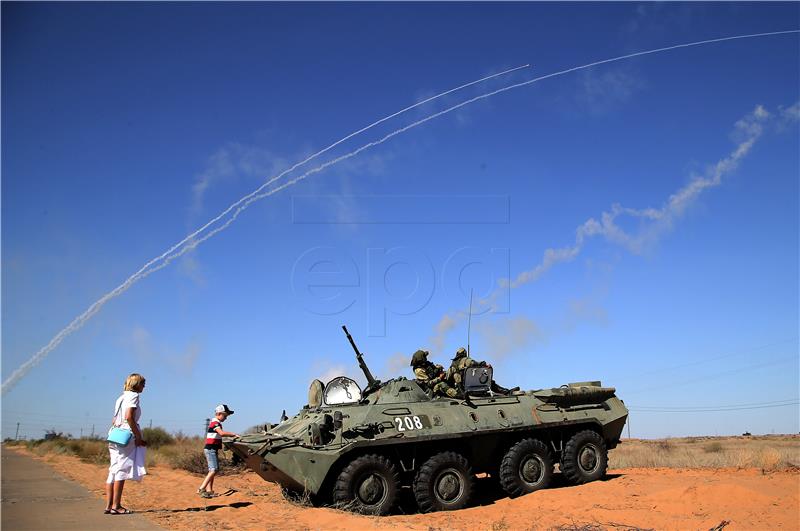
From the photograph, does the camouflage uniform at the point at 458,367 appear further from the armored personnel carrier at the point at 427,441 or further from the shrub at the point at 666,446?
the shrub at the point at 666,446

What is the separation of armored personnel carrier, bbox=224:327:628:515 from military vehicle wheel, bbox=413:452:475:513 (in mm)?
18

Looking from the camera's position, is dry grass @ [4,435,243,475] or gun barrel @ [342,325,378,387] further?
dry grass @ [4,435,243,475]

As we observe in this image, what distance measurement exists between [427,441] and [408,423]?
47 centimetres

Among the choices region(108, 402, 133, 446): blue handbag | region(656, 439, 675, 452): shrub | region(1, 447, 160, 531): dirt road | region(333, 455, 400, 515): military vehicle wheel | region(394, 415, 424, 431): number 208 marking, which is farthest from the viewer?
region(656, 439, 675, 452): shrub

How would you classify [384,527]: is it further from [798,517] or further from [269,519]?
[798,517]

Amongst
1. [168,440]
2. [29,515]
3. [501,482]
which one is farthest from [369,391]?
[168,440]

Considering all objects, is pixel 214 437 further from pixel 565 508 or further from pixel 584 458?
pixel 584 458

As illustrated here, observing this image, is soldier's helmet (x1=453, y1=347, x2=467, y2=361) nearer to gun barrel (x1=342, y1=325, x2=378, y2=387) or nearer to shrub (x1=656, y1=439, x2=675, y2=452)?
gun barrel (x1=342, y1=325, x2=378, y2=387)

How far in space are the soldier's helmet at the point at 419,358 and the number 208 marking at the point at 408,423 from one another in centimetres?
221

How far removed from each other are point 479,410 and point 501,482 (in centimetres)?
144

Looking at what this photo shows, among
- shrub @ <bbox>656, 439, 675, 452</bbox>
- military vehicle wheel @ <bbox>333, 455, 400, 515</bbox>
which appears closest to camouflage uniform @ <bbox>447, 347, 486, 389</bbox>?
military vehicle wheel @ <bbox>333, 455, 400, 515</bbox>

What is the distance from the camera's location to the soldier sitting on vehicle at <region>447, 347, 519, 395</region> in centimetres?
1412

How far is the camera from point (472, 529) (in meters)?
9.91

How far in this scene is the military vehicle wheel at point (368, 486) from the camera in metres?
10.8
